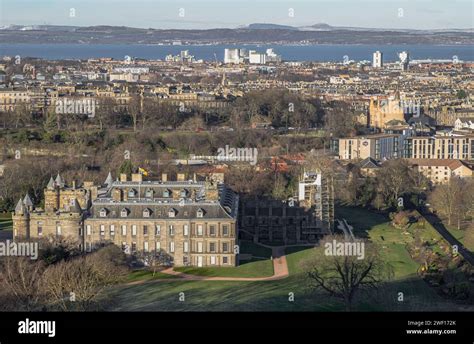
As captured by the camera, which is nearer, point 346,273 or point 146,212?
point 346,273

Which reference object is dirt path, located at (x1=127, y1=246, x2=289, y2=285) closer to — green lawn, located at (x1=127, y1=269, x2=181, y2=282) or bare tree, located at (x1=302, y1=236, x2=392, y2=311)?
green lawn, located at (x1=127, y1=269, x2=181, y2=282)

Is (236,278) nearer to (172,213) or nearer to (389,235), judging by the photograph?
(172,213)

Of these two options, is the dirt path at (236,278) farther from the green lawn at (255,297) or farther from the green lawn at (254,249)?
the green lawn at (254,249)

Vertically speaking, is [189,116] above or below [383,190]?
above

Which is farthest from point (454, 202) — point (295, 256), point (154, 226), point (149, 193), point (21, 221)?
point (21, 221)

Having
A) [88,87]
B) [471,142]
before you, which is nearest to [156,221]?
[471,142]
